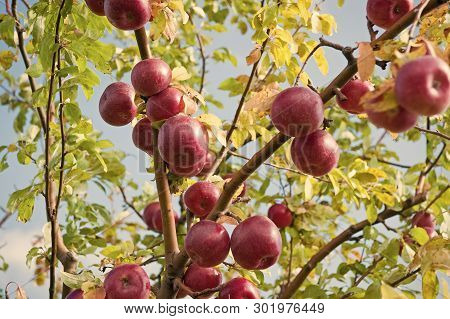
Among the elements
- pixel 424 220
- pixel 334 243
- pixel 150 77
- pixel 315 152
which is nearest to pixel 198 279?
pixel 315 152

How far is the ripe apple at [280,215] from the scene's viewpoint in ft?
9.86

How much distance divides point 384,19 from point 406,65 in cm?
61

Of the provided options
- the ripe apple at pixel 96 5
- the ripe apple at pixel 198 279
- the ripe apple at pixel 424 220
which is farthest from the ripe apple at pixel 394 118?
the ripe apple at pixel 424 220

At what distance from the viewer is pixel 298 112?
1.30 m

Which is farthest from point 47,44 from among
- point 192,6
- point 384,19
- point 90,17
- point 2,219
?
point 2,219

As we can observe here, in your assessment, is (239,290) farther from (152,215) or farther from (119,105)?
(152,215)

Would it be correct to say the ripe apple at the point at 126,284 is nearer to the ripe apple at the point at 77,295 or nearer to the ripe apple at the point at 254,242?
the ripe apple at the point at 77,295

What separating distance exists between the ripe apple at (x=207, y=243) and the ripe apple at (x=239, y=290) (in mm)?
78

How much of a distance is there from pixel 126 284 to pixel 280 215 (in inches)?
66.1

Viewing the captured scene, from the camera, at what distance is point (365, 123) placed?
397 centimetres

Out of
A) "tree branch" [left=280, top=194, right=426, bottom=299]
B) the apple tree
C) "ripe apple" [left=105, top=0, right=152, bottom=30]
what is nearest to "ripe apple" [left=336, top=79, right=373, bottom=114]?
the apple tree

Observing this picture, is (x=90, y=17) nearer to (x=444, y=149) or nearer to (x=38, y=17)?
(x=38, y=17)
